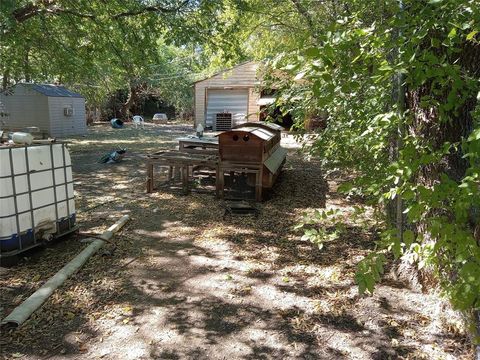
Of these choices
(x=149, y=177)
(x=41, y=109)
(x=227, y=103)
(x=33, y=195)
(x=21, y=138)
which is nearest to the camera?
(x=21, y=138)

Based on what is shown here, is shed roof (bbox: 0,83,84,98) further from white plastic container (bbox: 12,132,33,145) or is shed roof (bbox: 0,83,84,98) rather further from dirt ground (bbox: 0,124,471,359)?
white plastic container (bbox: 12,132,33,145)

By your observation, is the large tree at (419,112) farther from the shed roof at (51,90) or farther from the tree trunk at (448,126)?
the shed roof at (51,90)

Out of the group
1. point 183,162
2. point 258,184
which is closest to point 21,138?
point 183,162

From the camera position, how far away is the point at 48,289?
3.68m

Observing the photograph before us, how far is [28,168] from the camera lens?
438cm

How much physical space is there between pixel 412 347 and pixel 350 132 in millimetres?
2354

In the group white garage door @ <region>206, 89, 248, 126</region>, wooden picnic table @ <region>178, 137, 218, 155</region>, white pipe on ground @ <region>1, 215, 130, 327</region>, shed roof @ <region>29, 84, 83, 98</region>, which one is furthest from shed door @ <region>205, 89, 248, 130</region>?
white pipe on ground @ <region>1, 215, 130, 327</region>

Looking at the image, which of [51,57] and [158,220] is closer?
[158,220]

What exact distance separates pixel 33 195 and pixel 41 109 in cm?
1928

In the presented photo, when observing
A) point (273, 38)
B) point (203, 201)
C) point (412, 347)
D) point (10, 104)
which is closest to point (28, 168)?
point (203, 201)

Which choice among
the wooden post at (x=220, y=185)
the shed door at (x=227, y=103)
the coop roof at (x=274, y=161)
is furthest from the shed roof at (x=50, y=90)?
the wooden post at (x=220, y=185)

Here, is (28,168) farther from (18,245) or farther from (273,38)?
(273,38)

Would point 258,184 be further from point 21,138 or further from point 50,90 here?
point 50,90

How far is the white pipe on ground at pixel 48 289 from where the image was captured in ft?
10.5
